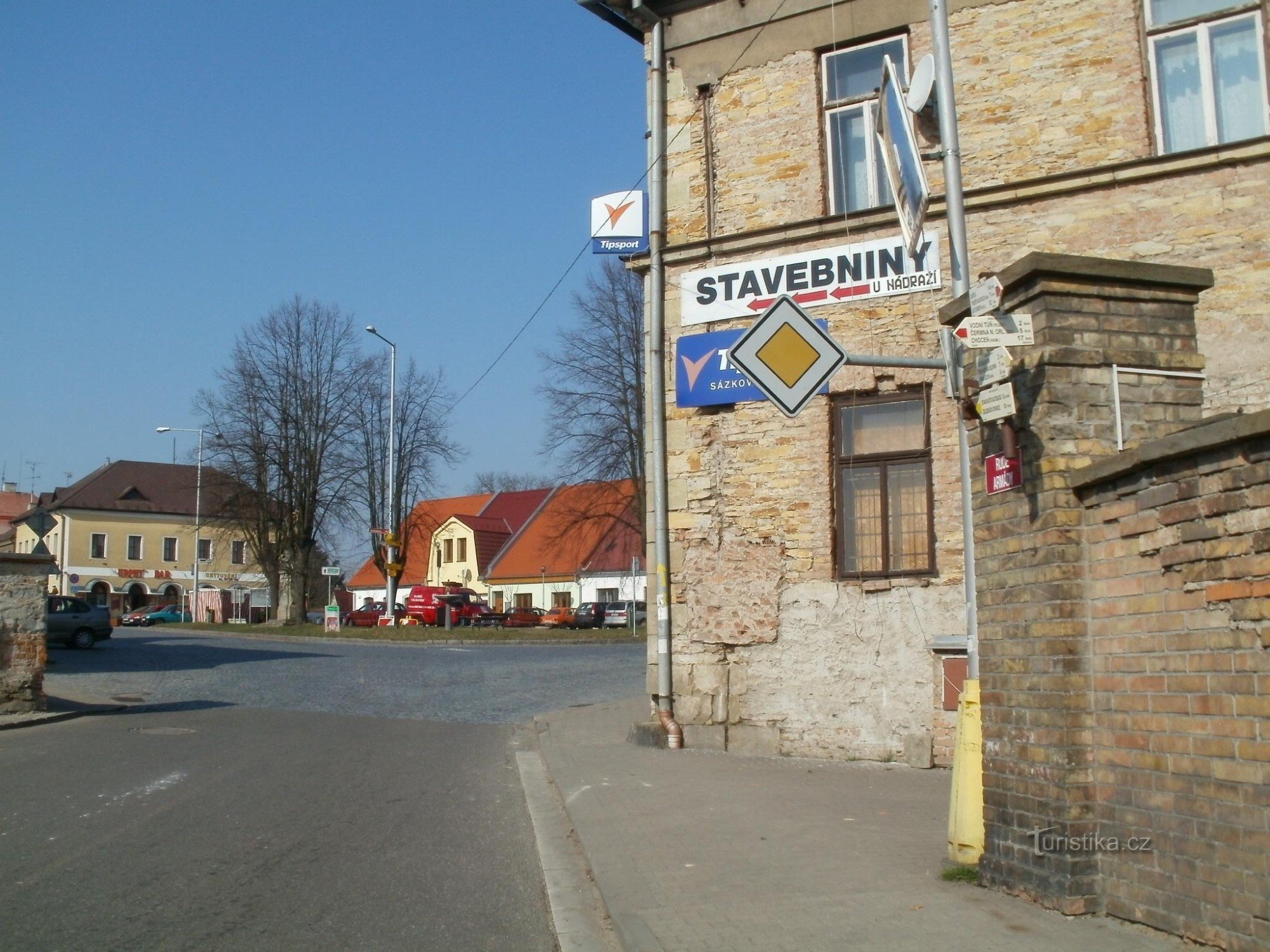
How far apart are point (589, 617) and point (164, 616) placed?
32.3 metres

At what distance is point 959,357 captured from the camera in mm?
7020

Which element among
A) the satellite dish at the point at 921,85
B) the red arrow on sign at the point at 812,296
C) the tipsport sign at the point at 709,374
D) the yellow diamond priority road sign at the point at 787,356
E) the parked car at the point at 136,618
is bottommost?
the parked car at the point at 136,618

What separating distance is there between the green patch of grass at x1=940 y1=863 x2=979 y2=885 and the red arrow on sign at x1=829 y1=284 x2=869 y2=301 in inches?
272

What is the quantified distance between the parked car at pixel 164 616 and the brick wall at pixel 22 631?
55318 mm

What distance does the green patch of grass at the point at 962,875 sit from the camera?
6.44 meters

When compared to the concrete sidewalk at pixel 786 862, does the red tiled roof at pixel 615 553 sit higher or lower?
higher

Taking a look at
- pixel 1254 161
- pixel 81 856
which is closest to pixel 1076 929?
pixel 81 856

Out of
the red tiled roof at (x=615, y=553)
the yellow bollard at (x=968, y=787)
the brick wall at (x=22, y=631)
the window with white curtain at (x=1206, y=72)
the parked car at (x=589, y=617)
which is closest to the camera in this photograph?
the yellow bollard at (x=968, y=787)

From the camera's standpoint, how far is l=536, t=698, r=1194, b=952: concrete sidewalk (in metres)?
5.47

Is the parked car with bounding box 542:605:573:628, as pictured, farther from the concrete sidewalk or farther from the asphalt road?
the concrete sidewalk

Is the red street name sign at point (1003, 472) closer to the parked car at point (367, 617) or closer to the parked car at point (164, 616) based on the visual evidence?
the parked car at point (367, 617)

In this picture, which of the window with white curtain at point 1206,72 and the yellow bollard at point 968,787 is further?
the window with white curtain at point 1206,72

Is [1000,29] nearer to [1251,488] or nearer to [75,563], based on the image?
[1251,488]

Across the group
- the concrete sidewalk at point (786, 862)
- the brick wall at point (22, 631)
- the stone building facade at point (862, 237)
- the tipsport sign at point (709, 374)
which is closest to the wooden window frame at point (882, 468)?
the stone building facade at point (862, 237)
